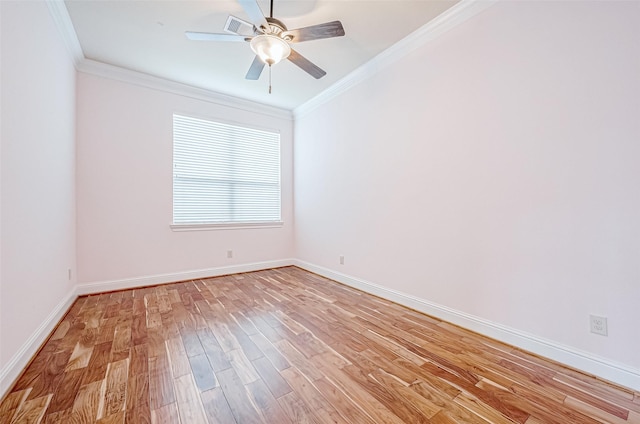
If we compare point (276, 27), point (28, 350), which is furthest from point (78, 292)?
point (276, 27)

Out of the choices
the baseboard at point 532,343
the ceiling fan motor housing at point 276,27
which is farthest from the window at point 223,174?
the baseboard at point 532,343

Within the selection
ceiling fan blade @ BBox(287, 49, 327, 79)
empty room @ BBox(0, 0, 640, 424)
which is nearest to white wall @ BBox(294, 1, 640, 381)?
empty room @ BBox(0, 0, 640, 424)

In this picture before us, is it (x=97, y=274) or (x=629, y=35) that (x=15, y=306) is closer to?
(x=97, y=274)

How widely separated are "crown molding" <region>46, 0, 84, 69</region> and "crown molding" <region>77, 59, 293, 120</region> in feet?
0.53

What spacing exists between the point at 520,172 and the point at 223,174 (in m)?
3.66

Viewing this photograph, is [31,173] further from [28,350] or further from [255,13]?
[255,13]

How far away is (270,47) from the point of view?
206 cm

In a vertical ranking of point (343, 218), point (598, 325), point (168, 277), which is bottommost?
point (168, 277)

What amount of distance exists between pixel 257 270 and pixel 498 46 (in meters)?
3.99

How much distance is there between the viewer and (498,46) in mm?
2057

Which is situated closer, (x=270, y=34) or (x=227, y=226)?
(x=270, y=34)

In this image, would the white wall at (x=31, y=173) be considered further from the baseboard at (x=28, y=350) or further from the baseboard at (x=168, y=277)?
the baseboard at (x=168, y=277)

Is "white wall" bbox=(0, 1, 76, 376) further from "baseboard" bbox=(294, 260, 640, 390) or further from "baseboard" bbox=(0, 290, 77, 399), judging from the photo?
"baseboard" bbox=(294, 260, 640, 390)

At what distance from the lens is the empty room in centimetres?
148
